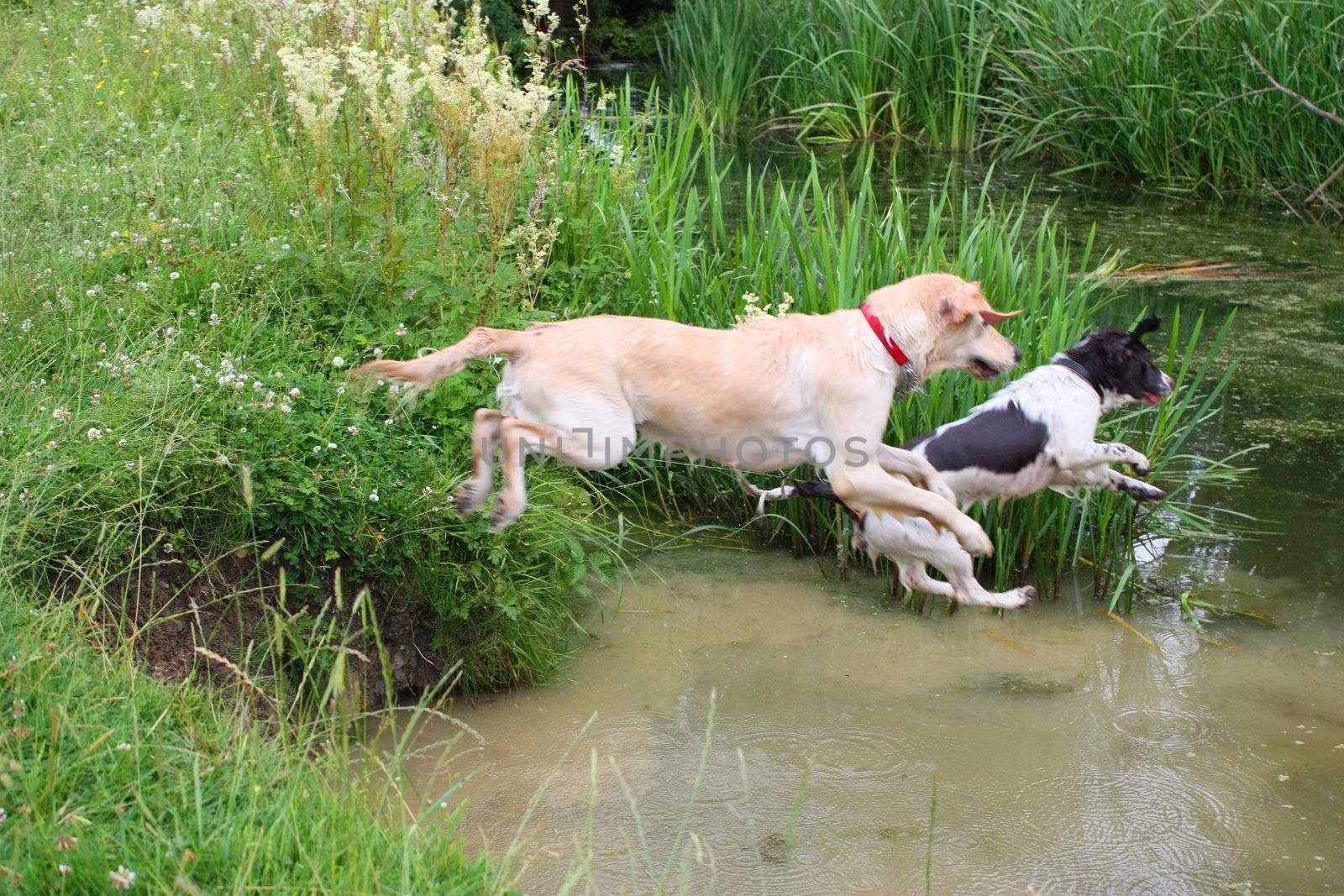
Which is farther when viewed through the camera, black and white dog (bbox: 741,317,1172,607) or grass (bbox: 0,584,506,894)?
black and white dog (bbox: 741,317,1172,607)

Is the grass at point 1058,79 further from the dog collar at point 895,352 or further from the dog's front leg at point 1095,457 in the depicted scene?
the dog collar at point 895,352

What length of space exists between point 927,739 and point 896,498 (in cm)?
80

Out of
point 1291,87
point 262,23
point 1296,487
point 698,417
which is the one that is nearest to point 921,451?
point 698,417

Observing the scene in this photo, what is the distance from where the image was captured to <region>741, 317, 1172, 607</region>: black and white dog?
179 inches

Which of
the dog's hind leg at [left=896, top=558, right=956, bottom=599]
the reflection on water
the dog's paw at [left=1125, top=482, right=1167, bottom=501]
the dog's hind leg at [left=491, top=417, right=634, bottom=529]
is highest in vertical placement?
the dog's hind leg at [left=491, top=417, right=634, bottom=529]

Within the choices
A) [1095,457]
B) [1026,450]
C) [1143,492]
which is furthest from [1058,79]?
[1026,450]

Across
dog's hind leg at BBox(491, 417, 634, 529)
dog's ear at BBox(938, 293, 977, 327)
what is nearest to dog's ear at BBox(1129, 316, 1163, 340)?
dog's ear at BBox(938, 293, 977, 327)

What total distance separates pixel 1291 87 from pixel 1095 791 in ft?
24.8

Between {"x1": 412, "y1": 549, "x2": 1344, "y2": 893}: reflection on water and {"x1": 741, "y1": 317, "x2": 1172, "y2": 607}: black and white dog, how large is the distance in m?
0.39

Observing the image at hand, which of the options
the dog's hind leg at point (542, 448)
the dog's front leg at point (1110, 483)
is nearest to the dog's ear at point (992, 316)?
the dog's front leg at point (1110, 483)

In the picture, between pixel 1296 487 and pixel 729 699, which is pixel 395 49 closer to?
pixel 729 699

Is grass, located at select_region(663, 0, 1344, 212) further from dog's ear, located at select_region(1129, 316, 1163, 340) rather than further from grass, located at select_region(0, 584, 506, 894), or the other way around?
grass, located at select_region(0, 584, 506, 894)

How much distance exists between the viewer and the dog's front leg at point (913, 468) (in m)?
4.38

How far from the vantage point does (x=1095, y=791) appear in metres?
4.02
